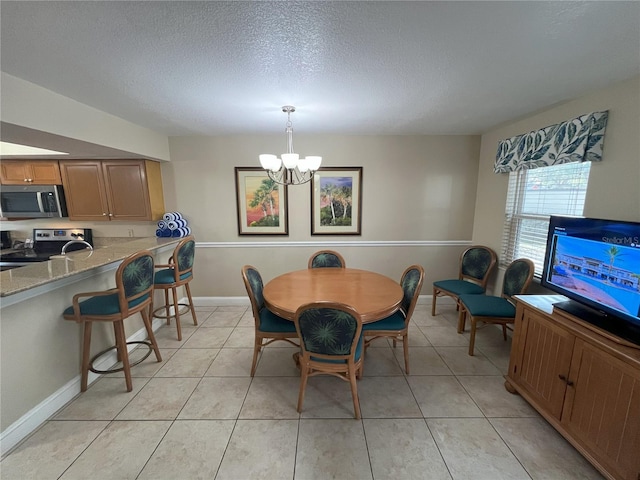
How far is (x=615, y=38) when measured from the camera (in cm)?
124

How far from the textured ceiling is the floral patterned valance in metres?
0.24

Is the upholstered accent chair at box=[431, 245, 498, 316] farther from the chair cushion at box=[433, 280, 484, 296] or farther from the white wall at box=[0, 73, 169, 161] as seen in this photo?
the white wall at box=[0, 73, 169, 161]

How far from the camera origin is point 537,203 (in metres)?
2.50

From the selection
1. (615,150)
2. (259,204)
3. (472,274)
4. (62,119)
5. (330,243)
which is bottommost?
(472,274)

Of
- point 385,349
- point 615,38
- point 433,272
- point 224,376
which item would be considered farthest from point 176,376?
point 615,38

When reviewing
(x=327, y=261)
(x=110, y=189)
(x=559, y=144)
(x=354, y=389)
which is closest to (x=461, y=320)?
(x=327, y=261)

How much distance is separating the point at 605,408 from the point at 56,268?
3549mm

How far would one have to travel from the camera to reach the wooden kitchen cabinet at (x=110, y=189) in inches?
123

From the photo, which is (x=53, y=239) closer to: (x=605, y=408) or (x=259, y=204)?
(x=259, y=204)

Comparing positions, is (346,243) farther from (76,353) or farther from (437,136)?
(76,353)

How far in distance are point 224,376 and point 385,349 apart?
1572 mm

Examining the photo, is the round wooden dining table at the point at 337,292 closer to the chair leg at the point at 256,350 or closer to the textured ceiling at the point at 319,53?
the chair leg at the point at 256,350

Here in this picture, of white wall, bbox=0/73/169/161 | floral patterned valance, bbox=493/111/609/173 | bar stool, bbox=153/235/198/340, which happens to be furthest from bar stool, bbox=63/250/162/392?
floral patterned valance, bbox=493/111/609/173

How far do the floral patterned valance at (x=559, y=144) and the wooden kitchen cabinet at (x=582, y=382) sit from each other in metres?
1.15
